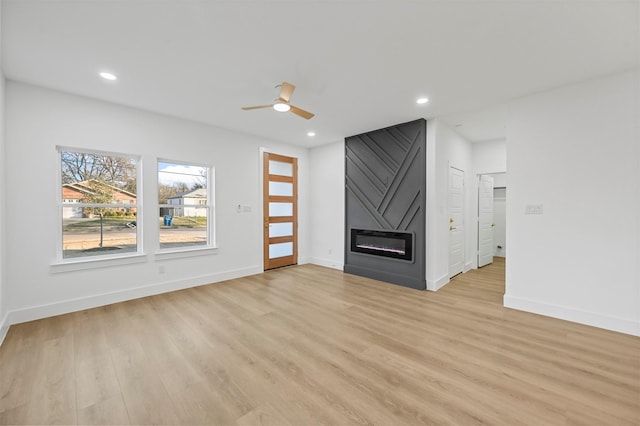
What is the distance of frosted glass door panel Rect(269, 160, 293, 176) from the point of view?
5796 millimetres

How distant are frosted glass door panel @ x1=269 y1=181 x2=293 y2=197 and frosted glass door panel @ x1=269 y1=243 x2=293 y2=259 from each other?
47.1 inches

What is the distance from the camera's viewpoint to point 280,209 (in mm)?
5969

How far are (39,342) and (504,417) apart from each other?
4.20 meters

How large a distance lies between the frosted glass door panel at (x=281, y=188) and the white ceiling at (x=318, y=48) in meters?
2.30

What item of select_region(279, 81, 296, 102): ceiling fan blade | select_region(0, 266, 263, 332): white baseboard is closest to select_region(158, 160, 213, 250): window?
select_region(0, 266, 263, 332): white baseboard

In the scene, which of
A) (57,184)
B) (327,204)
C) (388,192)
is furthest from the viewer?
(327,204)

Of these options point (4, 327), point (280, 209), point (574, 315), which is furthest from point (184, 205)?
point (574, 315)

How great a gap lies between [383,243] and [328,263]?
1626 millimetres

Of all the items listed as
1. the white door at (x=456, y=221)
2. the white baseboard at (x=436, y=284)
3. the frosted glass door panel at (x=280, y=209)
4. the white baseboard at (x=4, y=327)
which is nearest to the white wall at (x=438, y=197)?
the white baseboard at (x=436, y=284)

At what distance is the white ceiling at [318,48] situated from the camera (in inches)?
→ 78.1

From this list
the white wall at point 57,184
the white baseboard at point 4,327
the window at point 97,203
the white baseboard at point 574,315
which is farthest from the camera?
the window at point 97,203

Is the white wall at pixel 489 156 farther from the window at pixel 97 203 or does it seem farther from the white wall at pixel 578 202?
the window at pixel 97 203

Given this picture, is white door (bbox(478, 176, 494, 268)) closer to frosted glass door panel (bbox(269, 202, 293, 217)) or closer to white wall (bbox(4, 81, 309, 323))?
frosted glass door panel (bbox(269, 202, 293, 217))

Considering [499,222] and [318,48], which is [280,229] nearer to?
[318,48]
